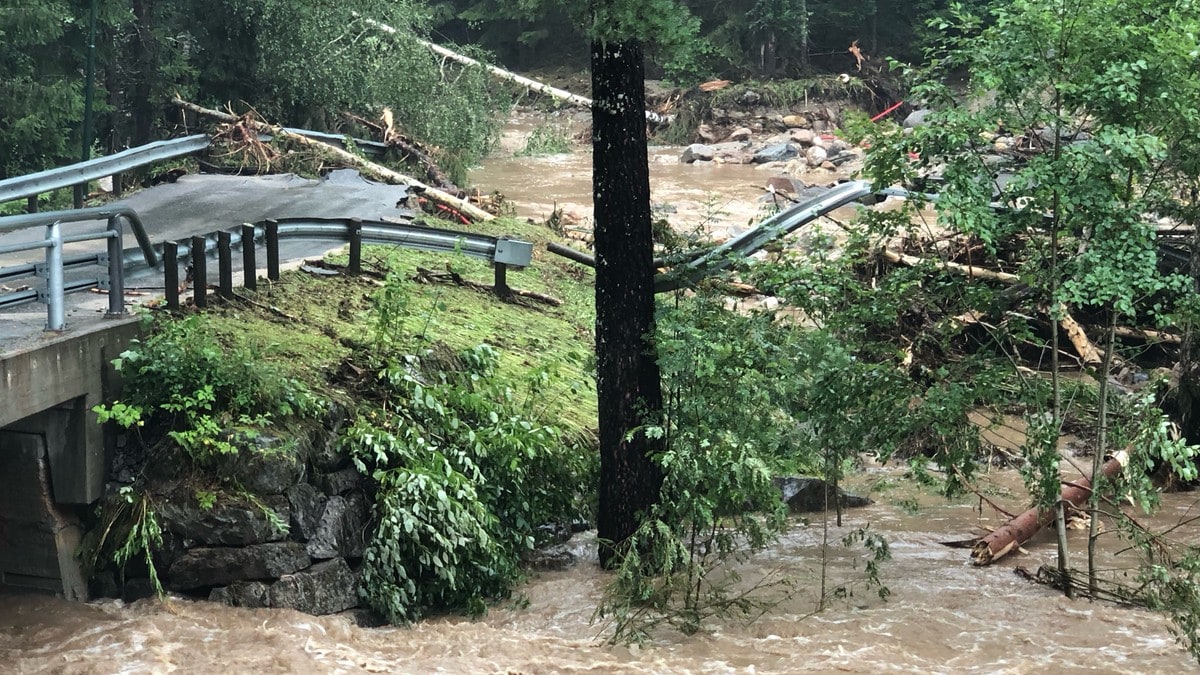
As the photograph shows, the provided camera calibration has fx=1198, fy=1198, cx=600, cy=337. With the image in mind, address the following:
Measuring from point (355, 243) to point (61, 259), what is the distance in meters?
4.31

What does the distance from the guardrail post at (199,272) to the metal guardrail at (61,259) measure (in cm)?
48

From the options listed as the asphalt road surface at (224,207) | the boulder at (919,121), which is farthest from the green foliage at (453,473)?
the boulder at (919,121)

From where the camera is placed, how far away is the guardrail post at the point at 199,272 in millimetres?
9422

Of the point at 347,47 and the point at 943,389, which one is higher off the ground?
the point at 347,47

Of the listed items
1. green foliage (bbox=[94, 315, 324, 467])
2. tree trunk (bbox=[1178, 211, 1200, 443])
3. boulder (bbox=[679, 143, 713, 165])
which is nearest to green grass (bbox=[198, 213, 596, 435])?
green foliage (bbox=[94, 315, 324, 467])

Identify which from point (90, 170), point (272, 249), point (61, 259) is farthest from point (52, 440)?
point (90, 170)

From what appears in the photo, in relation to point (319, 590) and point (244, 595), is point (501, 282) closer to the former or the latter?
point (319, 590)

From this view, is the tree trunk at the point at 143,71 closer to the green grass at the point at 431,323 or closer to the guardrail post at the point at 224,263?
the green grass at the point at 431,323

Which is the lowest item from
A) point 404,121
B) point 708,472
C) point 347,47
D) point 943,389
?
point 708,472

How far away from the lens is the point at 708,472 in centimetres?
786

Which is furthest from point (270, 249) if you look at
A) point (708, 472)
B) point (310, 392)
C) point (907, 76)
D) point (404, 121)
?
point (404, 121)

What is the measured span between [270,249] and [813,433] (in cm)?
533

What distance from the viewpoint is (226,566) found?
7734 mm

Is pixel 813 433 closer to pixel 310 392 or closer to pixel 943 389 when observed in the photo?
pixel 943 389
